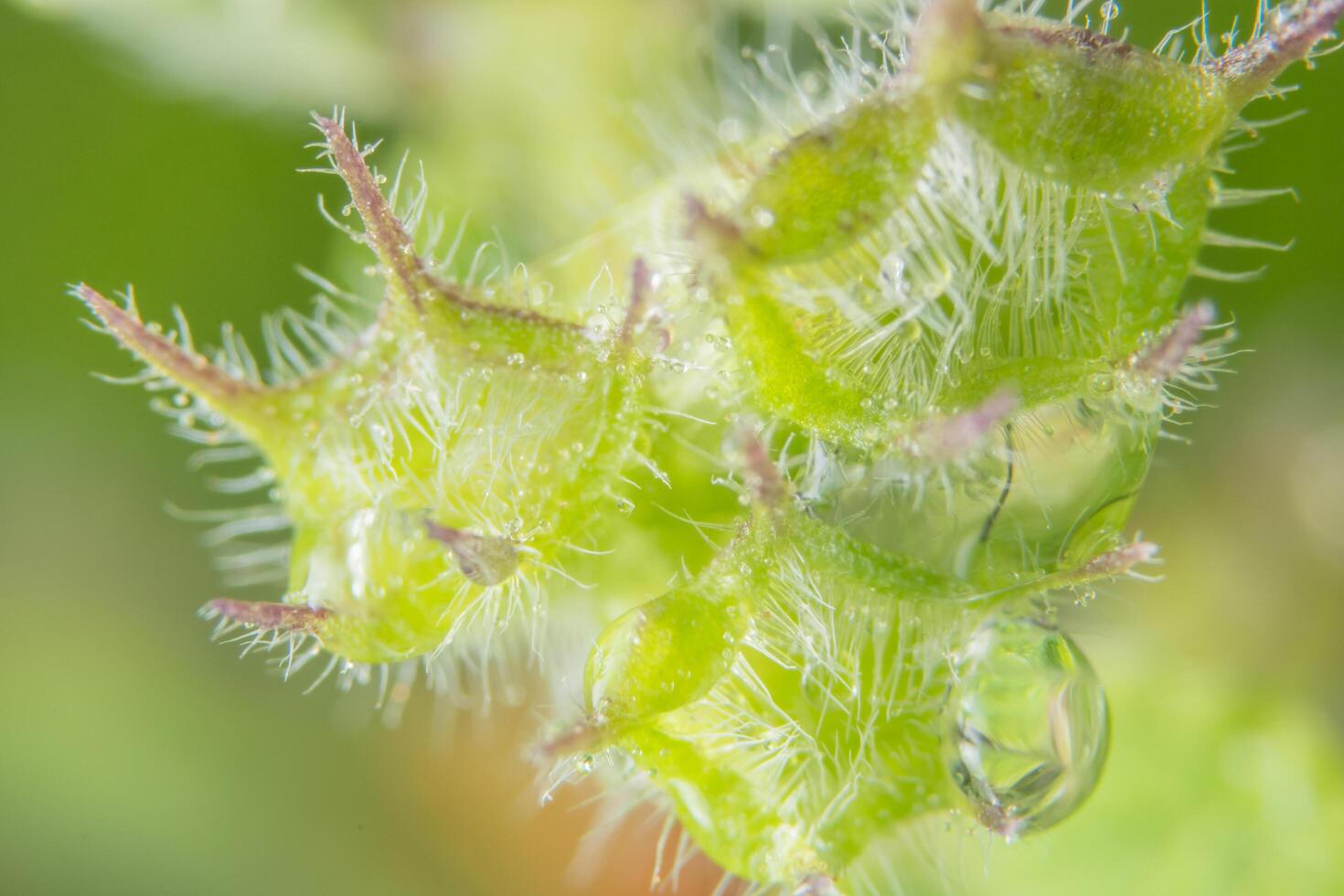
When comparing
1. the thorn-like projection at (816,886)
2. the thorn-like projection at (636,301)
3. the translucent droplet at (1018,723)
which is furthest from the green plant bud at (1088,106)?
the thorn-like projection at (816,886)

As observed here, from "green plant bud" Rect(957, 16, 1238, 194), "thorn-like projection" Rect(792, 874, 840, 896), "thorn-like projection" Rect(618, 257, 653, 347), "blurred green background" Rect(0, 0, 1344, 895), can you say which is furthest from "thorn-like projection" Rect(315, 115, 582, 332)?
"blurred green background" Rect(0, 0, 1344, 895)

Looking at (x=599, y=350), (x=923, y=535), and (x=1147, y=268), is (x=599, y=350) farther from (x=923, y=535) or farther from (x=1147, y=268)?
(x=1147, y=268)

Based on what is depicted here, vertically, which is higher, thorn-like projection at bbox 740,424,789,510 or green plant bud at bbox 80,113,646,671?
green plant bud at bbox 80,113,646,671

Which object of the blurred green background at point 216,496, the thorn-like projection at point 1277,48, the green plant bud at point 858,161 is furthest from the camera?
the blurred green background at point 216,496

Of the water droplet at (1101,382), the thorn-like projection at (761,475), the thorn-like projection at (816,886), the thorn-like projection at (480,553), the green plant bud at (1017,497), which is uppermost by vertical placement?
the thorn-like projection at (480,553)

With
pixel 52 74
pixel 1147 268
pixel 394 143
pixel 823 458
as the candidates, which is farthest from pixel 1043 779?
pixel 52 74

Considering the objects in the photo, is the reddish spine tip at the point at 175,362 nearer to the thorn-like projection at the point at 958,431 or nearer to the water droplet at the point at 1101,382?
the thorn-like projection at the point at 958,431

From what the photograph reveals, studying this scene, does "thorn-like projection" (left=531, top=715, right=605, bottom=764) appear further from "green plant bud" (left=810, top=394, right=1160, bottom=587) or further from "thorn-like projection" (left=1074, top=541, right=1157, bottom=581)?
"thorn-like projection" (left=1074, top=541, right=1157, bottom=581)
